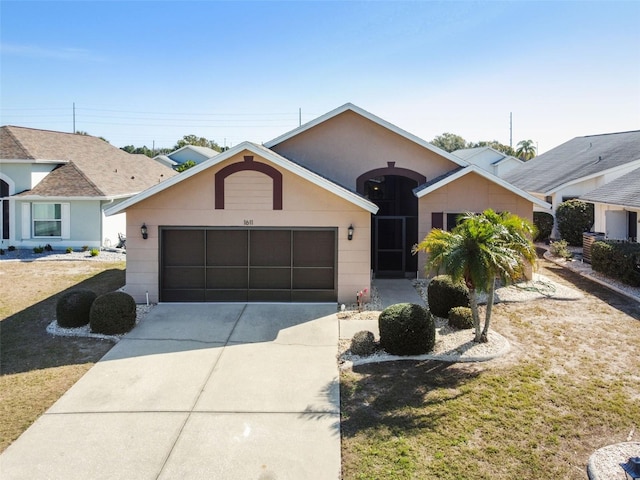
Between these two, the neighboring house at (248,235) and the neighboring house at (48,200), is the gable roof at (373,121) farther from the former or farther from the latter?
the neighboring house at (48,200)

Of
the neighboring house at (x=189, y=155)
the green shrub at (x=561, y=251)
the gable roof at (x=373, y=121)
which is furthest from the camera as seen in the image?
the neighboring house at (x=189, y=155)

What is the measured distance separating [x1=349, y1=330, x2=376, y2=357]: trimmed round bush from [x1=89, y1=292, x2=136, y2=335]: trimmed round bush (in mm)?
5834

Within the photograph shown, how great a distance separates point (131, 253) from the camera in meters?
14.7

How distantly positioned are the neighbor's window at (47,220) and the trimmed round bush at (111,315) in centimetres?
1468

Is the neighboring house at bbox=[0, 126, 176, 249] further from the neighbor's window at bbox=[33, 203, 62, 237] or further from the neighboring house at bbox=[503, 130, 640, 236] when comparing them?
the neighboring house at bbox=[503, 130, 640, 236]

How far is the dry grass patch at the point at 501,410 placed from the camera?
655cm

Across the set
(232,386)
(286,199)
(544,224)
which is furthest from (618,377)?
(544,224)

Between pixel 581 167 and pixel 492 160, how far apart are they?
29.9 metres

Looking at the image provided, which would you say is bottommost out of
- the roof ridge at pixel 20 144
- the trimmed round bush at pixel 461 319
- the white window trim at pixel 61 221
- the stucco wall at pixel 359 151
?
the trimmed round bush at pixel 461 319

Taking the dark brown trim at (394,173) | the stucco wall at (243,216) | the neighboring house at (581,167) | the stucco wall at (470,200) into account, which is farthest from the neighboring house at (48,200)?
the neighboring house at (581,167)

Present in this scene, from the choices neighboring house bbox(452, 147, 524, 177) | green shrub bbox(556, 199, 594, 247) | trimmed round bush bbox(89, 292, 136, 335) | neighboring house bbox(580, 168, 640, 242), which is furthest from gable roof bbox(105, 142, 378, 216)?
neighboring house bbox(452, 147, 524, 177)

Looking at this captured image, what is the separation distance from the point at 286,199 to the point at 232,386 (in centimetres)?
690

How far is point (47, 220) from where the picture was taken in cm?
2442

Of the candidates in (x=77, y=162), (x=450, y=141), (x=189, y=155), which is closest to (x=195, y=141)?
(x=189, y=155)
